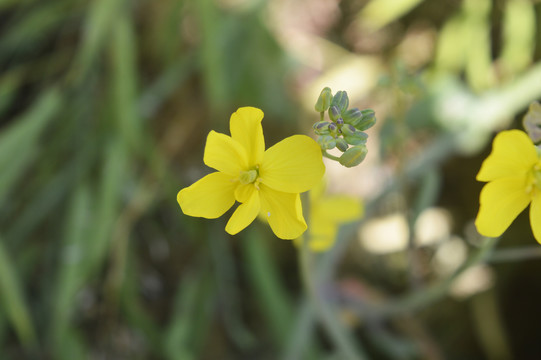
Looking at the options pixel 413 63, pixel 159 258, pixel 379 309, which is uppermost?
pixel 413 63

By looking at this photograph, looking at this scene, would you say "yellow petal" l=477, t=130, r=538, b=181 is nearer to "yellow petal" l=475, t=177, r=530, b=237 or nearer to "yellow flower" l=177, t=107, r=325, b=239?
"yellow petal" l=475, t=177, r=530, b=237

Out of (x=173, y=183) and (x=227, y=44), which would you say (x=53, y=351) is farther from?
(x=227, y=44)

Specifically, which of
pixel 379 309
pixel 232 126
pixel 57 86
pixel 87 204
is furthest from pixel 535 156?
pixel 57 86

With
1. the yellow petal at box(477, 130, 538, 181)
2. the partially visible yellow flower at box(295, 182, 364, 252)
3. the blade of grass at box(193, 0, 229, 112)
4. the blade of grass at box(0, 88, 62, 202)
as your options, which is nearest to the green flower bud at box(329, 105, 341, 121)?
the yellow petal at box(477, 130, 538, 181)

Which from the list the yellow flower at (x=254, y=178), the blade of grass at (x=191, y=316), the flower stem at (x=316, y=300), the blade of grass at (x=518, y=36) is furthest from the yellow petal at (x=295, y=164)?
the blade of grass at (x=518, y=36)

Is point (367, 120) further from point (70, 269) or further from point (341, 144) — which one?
point (70, 269)

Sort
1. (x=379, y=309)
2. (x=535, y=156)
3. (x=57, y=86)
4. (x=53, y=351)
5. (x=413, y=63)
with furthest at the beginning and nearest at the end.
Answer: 1. (x=413, y=63)
2. (x=57, y=86)
3. (x=53, y=351)
4. (x=379, y=309)
5. (x=535, y=156)
